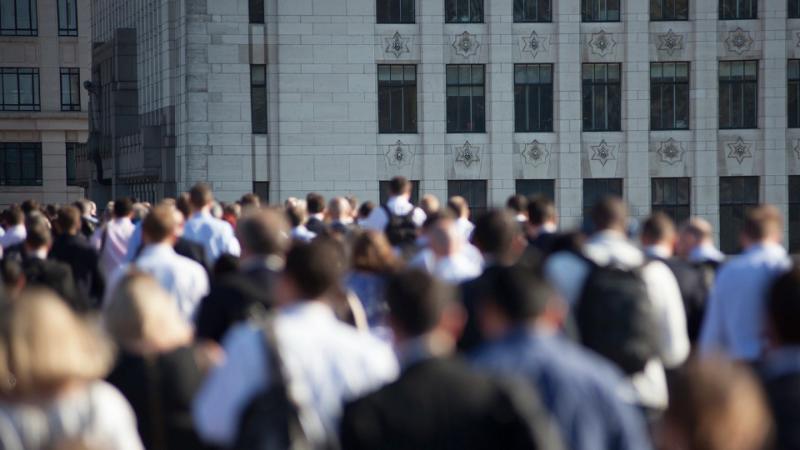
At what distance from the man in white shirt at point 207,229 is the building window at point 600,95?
22.4m

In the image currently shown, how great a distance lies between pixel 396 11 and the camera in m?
36.0

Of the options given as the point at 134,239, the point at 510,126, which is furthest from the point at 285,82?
the point at 134,239

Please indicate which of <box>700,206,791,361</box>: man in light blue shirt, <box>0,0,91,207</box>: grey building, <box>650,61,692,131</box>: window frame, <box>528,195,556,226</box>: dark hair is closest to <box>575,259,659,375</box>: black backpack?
<box>700,206,791,361</box>: man in light blue shirt

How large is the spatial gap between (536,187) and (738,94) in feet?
18.5

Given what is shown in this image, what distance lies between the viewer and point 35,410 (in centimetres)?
518

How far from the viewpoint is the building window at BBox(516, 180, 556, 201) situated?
36.4 m

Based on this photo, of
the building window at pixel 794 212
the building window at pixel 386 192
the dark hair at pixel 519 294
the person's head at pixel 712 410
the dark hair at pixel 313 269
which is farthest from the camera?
the building window at pixel 794 212

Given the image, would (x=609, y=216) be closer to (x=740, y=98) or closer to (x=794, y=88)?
(x=740, y=98)

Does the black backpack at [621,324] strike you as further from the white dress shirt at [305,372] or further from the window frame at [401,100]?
the window frame at [401,100]

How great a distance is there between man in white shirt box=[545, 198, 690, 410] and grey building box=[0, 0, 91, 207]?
60833mm

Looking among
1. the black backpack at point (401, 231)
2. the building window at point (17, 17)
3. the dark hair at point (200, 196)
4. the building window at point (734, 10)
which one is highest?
the building window at point (17, 17)

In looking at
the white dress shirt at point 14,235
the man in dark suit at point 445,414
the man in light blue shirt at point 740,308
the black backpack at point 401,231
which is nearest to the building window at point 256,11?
the white dress shirt at point 14,235

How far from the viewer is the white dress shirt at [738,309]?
30.1 ft

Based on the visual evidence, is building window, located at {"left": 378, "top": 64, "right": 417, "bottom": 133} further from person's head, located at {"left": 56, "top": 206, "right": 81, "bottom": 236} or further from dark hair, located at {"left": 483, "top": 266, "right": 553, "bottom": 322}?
dark hair, located at {"left": 483, "top": 266, "right": 553, "bottom": 322}
